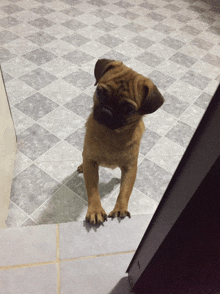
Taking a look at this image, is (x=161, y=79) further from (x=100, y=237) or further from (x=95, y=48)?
(x=100, y=237)

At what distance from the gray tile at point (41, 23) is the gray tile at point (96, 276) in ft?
13.8

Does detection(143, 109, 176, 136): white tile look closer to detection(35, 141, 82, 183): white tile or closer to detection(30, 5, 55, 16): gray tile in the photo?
detection(35, 141, 82, 183): white tile

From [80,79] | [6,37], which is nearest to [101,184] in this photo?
[80,79]

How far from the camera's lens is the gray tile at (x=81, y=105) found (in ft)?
9.52

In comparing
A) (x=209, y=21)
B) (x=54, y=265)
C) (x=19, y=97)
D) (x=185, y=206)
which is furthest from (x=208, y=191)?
(x=209, y=21)

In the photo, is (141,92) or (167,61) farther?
(167,61)

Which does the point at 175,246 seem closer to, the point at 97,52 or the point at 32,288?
the point at 32,288

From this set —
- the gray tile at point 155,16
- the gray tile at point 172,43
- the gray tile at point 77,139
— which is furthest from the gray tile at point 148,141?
the gray tile at point 155,16

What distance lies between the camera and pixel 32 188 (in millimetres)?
2197

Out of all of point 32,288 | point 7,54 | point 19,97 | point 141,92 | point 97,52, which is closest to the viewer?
point 32,288

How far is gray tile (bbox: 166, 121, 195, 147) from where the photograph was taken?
2.77 meters

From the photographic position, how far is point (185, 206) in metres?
0.61

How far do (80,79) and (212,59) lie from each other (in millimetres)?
2436

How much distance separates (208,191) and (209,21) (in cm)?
601
